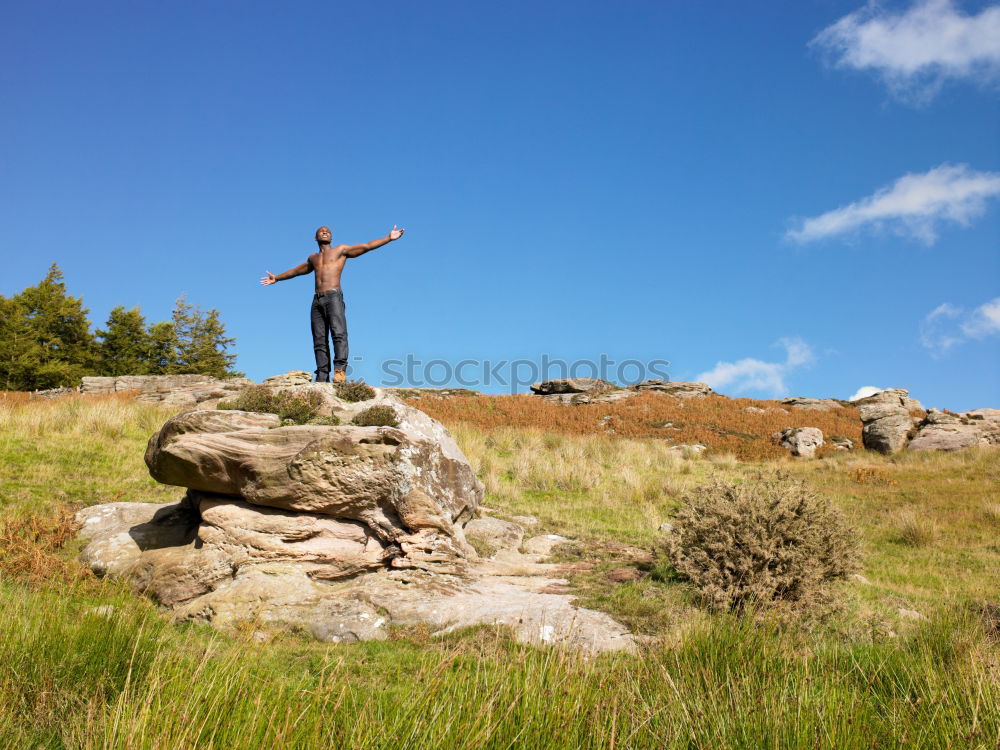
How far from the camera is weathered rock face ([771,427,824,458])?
2522cm

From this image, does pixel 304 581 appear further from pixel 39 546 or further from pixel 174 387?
pixel 174 387

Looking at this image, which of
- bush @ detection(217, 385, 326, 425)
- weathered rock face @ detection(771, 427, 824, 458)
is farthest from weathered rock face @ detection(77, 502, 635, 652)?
weathered rock face @ detection(771, 427, 824, 458)

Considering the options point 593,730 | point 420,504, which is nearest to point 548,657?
point 593,730

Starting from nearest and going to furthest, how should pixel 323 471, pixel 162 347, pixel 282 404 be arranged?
pixel 323 471 < pixel 282 404 < pixel 162 347

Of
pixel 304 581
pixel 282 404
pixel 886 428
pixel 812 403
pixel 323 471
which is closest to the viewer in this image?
pixel 304 581

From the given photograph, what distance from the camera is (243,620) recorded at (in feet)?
26.0

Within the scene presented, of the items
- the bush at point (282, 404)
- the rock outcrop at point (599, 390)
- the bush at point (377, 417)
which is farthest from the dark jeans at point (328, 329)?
the rock outcrop at point (599, 390)

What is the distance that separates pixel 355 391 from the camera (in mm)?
12234

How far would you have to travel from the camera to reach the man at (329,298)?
12.9 meters

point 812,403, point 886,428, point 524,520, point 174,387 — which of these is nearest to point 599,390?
point 812,403

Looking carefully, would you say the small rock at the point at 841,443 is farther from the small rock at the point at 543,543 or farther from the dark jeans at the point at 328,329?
the dark jeans at the point at 328,329

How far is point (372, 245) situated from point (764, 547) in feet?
28.2

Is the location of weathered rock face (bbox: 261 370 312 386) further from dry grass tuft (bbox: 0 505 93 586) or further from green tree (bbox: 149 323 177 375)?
green tree (bbox: 149 323 177 375)

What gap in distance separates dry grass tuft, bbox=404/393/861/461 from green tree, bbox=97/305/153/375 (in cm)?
2134
